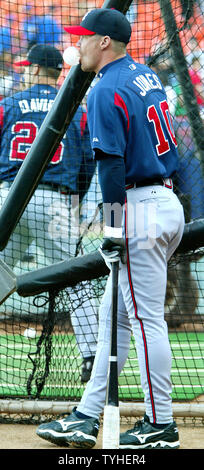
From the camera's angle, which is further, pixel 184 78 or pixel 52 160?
pixel 52 160

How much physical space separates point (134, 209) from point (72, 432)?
1.02 m

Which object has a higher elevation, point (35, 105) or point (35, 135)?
point (35, 105)

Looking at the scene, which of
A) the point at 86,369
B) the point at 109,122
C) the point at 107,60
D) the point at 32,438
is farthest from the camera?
the point at 86,369

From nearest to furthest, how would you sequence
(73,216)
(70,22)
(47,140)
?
(47,140) → (73,216) → (70,22)

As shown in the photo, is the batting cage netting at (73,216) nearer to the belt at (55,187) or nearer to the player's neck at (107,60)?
the belt at (55,187)

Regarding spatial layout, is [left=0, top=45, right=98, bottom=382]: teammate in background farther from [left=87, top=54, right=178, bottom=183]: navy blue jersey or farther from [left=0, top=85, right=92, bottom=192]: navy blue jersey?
[left=87, top=54, right=178, bottom=183]: navy blue jersey

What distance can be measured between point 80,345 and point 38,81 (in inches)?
75.3

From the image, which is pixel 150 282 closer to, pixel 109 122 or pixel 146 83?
pixel 109 122

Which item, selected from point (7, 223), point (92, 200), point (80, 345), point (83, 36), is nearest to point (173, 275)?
point (92, 200)

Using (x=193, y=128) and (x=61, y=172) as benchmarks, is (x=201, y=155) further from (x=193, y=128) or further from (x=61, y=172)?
(x=61, y=172)

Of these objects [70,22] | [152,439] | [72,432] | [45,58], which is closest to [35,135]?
[45,58]

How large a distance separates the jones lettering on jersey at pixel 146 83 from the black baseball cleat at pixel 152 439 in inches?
57.0

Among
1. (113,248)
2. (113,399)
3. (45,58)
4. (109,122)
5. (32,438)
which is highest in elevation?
(45,58)

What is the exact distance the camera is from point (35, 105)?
4.99 metres
